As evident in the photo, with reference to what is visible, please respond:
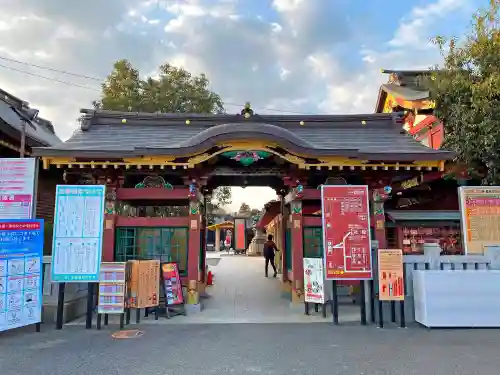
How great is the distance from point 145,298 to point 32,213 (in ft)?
11.1

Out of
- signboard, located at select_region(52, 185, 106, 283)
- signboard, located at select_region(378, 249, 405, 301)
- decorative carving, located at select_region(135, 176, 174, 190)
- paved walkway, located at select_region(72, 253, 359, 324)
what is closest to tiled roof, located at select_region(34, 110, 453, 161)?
decorative carving, located at select_region(135, 176, 174, 190)

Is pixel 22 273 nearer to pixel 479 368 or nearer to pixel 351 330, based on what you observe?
pixel 351 330

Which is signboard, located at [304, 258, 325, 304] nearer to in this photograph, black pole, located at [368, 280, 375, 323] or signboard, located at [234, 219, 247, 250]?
black pole, located at [368, 280, 375, 323]

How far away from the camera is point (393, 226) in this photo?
13.2 meters

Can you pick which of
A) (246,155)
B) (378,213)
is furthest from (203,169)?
(378,213)

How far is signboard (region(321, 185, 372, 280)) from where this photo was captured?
8219 millimetres

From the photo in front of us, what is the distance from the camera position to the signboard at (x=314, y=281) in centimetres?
862

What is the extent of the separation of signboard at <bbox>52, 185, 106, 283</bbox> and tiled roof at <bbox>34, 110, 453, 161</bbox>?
1.17 meters

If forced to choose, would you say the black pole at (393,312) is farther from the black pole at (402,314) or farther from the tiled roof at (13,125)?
the tiled roof at (13,125)

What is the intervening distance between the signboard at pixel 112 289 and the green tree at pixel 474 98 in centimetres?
990

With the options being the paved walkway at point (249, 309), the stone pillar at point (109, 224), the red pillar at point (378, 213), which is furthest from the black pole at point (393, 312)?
the stone pillar at point (109, 224)

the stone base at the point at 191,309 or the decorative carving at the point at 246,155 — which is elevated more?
the decorative carving at the point at 246,155

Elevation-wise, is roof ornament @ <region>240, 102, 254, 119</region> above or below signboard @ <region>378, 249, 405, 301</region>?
above

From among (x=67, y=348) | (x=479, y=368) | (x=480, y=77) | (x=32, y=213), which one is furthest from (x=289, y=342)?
(x=480, y=77)
